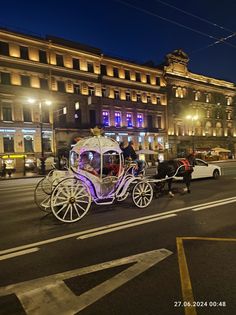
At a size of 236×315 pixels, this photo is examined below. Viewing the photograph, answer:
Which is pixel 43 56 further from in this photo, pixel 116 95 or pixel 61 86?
pixel 116 95

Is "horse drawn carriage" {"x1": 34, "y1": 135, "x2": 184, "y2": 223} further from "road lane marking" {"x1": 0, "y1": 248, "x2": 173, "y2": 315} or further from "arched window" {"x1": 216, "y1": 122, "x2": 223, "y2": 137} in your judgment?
"arched window" {"x1": 216, "y1": 122, "x2": 223, "y2": 137}

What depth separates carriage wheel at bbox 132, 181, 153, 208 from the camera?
8.60m

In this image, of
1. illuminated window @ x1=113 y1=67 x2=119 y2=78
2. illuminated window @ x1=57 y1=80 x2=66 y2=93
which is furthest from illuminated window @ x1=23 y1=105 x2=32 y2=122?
illuminated window @ x1=113 y1=67 x2=119 y2=78

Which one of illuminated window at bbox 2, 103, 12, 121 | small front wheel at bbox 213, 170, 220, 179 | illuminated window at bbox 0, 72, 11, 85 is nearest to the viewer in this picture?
small front wheel at bbox 213, 170, 220, 179

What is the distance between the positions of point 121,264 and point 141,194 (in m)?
4.47

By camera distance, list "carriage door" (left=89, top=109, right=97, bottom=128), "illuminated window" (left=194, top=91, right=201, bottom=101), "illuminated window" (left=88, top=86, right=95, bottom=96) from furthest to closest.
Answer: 1. "illuminated window" (left=194, top=91, right=201, bottom=101)
2. "carriage door" (left=89, top=109, right=97, bottom=128)
3. "illuminated window" (left=88, top=86, right=95, bottom=96)

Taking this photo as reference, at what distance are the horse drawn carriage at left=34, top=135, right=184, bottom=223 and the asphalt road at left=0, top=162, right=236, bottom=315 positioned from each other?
1.97 feet

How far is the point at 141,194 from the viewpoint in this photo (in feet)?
28.6

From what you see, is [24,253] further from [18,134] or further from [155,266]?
[18,134]

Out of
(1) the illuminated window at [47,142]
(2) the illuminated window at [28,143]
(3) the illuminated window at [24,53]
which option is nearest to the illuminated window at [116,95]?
(1) the illuminated window at [47,142]

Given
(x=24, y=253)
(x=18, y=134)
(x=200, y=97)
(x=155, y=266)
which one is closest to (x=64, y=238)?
(x=24, y=253)

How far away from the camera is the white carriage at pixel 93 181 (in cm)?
732

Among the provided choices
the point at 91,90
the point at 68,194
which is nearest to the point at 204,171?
the point at 68,194

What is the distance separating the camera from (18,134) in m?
35.2
